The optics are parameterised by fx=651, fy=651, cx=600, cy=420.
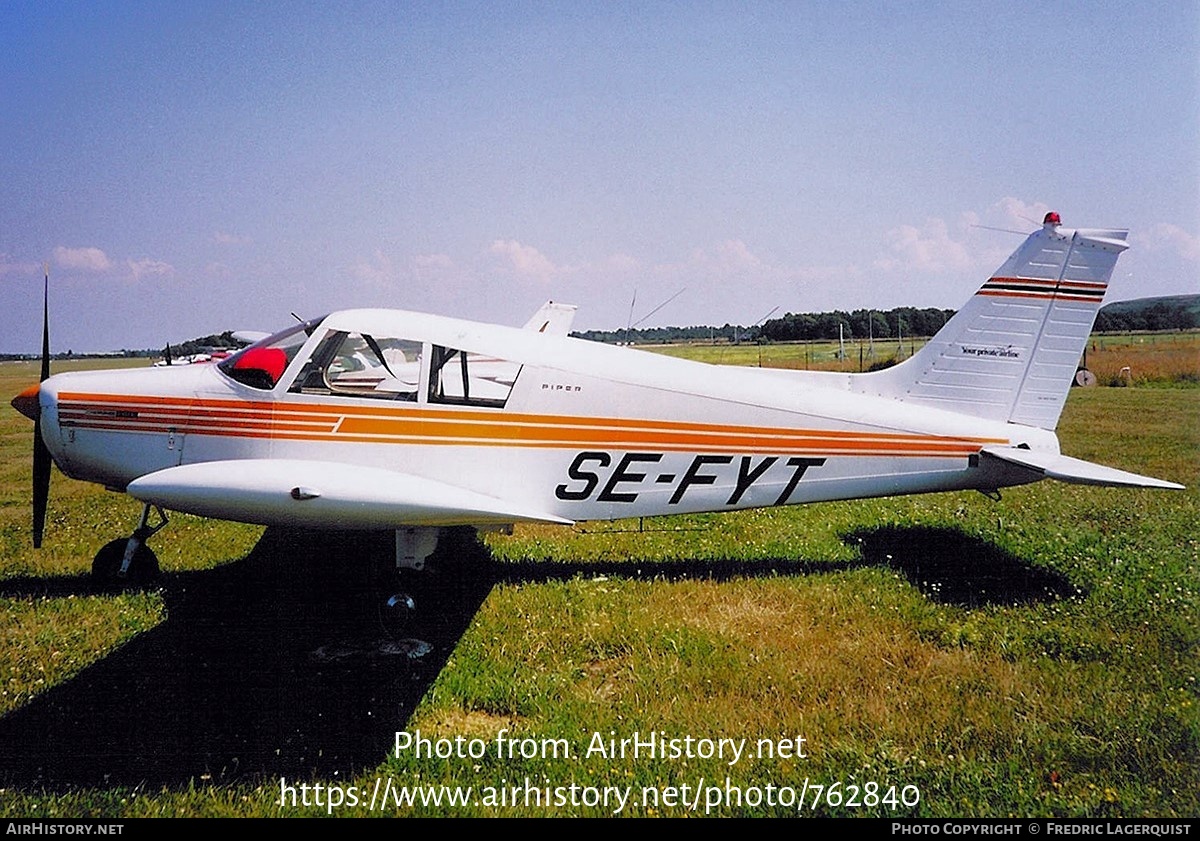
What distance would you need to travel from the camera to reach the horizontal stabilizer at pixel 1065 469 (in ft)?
15.7

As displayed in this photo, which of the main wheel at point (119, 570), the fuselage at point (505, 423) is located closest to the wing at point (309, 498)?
the fuselage at point (505, 423)

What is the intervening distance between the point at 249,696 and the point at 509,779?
5.98ft

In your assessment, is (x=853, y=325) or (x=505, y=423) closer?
(x=505, y=423)

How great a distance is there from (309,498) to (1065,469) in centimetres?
552

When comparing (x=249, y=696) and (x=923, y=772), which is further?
(x=249, y=696)

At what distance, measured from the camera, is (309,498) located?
3887 millimetres

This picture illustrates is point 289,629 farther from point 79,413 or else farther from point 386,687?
point 79,413

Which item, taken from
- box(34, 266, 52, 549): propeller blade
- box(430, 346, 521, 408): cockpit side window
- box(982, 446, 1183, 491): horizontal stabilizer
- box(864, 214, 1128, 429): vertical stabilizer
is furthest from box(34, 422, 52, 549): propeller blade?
box(982, 446, 1183, 491): horizontal stabilizer

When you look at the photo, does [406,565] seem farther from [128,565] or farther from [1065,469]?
[1065,469]

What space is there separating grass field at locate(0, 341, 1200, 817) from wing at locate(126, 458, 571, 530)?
1.03 meters

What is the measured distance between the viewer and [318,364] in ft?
15.8

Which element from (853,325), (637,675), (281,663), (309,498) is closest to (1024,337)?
(637,675)

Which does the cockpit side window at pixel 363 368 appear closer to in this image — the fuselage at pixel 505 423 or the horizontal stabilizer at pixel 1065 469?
the fuselage at pixel 505 423
